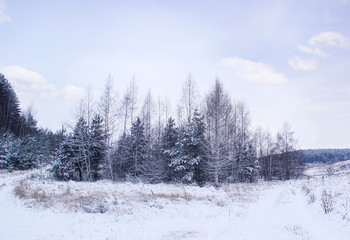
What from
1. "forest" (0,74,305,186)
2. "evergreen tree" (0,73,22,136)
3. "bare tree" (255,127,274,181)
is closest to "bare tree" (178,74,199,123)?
"forest" (0,74,305,186)

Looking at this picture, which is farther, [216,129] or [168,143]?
[168,143]

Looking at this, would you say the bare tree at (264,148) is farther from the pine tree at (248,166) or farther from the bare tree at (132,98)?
the bare tree at (132,98)

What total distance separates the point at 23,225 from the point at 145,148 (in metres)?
19.2

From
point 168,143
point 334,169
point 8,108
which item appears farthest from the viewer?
point 8,108

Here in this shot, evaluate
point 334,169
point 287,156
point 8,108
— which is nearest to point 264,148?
point 287,156

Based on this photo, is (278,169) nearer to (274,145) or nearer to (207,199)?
(274,145)

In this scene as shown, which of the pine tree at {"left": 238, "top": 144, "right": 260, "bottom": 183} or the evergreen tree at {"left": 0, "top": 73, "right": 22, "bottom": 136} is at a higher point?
the evergreen tree at {"left": 0, "top": 73, "right": 22, "bottom": 136}

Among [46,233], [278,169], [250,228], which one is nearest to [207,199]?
[250,228]

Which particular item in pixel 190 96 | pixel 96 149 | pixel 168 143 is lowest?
pixel 96 149

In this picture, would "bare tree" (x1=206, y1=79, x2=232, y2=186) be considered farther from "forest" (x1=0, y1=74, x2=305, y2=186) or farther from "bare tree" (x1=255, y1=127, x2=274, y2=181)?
"bare tree" (x1=255, y1=127, x2=274, y2=181)

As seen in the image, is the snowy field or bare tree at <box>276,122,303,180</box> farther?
bare tree at <box>276,122,303,180</box>

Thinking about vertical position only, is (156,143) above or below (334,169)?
above

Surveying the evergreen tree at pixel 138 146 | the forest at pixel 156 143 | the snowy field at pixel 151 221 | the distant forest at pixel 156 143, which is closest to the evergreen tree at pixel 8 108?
the forest at pixel 156 143

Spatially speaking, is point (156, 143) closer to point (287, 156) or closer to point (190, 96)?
point (190, 96)
